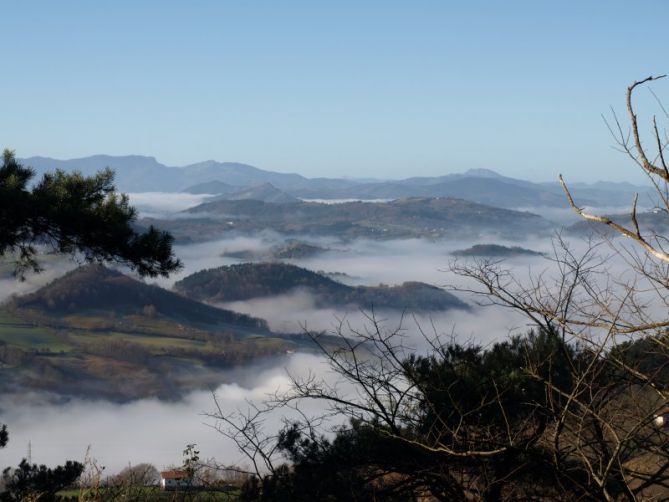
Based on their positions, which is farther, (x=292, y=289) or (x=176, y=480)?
(x=292, y=289)

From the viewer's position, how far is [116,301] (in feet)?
413

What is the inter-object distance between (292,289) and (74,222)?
14428 cm

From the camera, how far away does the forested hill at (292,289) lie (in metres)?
152

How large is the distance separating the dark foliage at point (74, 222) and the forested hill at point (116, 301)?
4476 inches

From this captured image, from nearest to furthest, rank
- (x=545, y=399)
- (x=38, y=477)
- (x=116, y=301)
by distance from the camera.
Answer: (x=545, y=399) < (x=38, y=477) < (x=116, y=301)

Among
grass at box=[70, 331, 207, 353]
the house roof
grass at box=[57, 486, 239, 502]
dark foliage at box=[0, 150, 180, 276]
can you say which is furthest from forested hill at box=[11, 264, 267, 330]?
the house roof

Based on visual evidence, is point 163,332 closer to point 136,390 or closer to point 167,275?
point 136,390

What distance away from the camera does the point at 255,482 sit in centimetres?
715

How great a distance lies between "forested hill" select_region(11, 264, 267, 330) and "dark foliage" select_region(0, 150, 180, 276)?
114 metres

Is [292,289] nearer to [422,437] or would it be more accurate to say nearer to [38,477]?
[38,477]

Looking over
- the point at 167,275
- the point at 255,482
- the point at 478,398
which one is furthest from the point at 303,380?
the point at 167,275

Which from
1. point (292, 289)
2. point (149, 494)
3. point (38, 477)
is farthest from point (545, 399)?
point (292, 289)

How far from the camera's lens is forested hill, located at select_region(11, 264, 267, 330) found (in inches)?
4685

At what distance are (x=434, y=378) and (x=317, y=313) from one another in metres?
136
